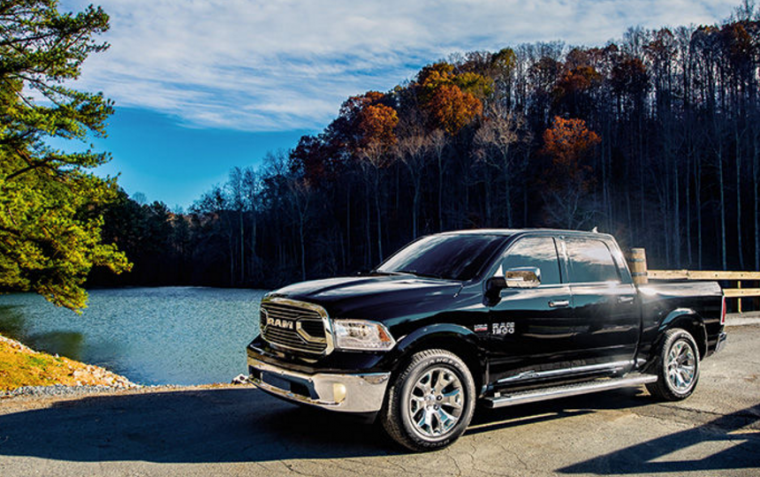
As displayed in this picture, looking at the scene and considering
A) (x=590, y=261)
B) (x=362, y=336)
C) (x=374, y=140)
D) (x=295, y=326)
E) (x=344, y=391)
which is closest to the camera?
(x=344, y=391)

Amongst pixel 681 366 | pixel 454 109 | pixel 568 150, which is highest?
pixel 454 109

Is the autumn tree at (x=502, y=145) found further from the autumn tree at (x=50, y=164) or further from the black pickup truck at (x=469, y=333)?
the black pickup truck at (x=469, y=333)

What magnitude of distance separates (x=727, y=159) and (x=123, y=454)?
49.1 metres

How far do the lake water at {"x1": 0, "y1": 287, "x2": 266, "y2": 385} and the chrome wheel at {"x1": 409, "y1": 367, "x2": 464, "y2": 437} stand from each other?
10.6 meters

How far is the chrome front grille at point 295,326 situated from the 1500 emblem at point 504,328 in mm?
1639

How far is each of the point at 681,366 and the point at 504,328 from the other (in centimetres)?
302

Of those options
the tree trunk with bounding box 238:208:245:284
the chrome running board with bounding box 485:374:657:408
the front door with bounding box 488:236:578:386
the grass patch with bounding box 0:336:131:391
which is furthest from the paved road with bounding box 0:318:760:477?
the tree trunk with bounding box 238:208:245:284

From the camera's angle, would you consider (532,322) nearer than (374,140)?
Yes

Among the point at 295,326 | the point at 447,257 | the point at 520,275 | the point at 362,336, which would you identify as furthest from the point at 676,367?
the point at 295,326

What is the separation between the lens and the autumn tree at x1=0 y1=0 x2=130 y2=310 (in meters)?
13.7

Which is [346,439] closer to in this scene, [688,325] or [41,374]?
[688,325]

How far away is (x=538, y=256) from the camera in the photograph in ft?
20.0

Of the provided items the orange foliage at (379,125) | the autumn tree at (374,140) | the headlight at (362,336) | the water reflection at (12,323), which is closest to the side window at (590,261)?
the headlight at (362,336)

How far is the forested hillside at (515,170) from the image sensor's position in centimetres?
4459
